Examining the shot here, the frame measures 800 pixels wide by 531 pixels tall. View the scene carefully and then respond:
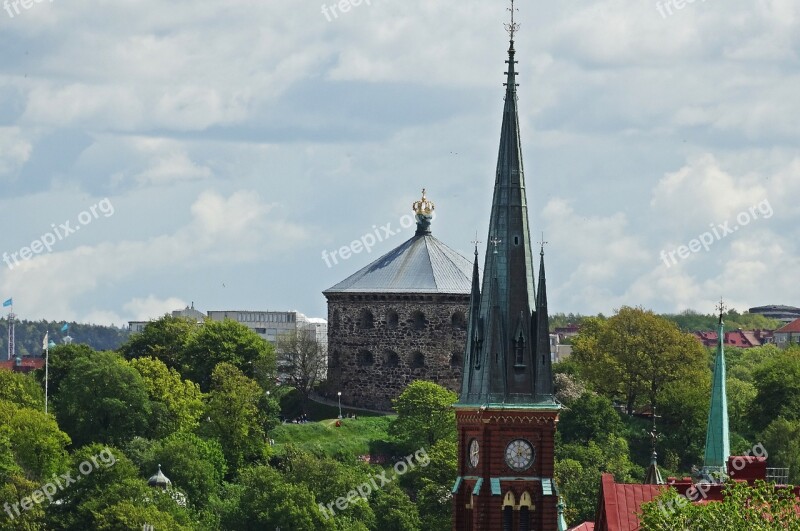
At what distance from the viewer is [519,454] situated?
8706 cm

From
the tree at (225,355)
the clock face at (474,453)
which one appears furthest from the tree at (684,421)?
the clock face at (474,453)

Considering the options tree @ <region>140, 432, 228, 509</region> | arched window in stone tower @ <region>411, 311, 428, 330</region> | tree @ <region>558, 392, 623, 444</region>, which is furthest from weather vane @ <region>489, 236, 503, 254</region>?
arched window in stone tower @ <region>411, 311, 428, 330</region>

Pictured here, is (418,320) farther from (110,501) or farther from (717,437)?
(717,437)

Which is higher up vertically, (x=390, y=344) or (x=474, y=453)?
(x=390, y=344)

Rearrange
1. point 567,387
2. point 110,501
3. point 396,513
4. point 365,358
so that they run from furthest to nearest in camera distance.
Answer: point 365,358, point 567,387, point 396,513, point 110,501

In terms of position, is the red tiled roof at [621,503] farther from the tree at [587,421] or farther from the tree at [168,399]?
the tree at [168,399]

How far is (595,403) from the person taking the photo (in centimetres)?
14538

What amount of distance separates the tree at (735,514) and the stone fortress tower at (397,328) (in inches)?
3027

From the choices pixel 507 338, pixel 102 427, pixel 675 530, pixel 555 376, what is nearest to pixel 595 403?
pixel 555 376

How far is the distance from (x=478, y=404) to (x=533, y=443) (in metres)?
2.00

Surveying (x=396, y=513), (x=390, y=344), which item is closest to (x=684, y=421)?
(x=390, y=344)

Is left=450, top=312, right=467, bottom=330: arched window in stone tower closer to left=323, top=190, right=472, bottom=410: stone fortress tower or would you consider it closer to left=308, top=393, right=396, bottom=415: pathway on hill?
left=323, top=190, right=472, bottom=410: stone fortress tower

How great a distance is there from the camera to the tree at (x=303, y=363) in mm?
158750

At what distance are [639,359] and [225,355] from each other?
2158cm
